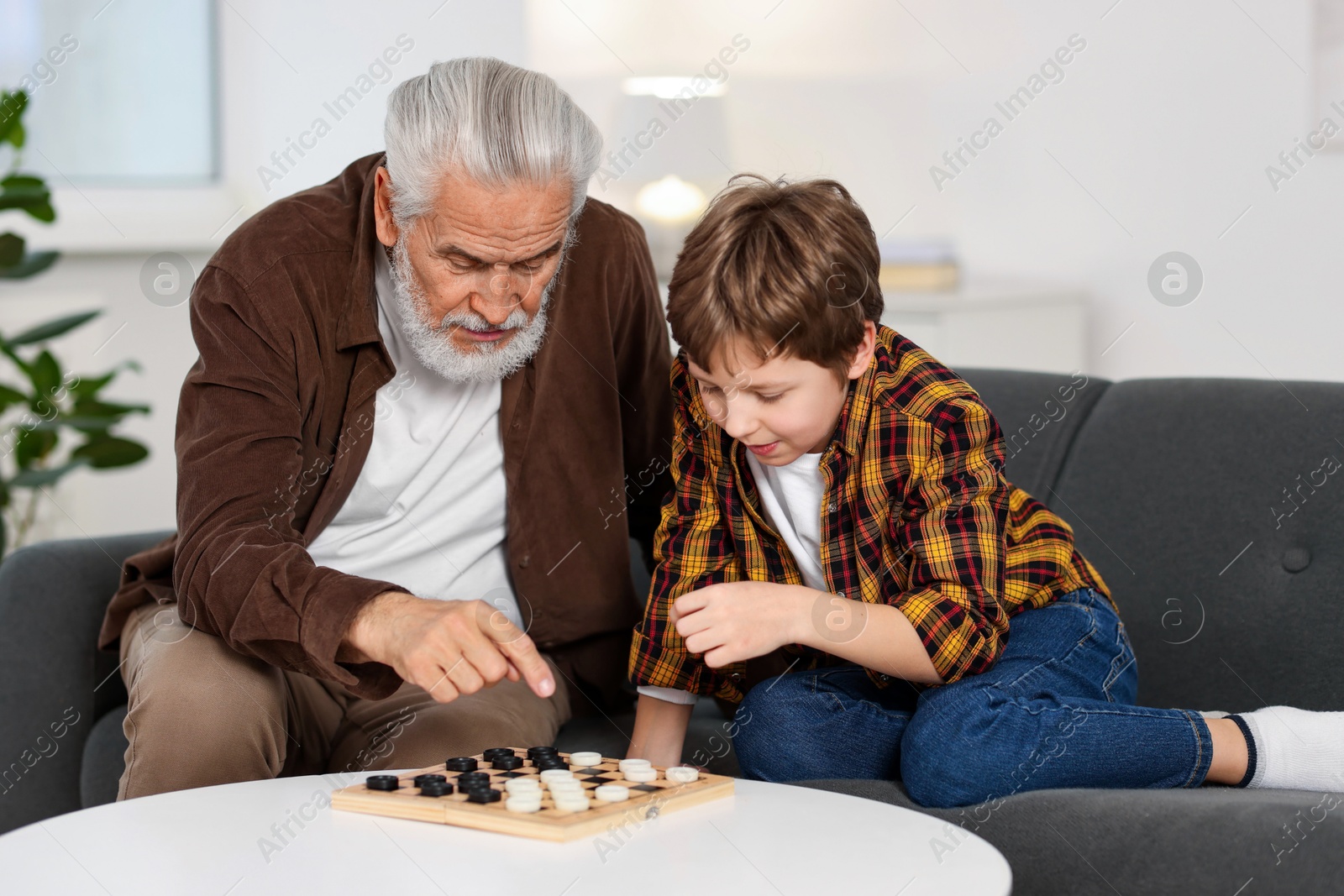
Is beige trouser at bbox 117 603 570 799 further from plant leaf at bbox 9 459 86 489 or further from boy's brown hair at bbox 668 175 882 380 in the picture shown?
plant leaf at bbox 9 459 86 489

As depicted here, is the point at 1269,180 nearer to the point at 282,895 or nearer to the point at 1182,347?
the point at 1182,347

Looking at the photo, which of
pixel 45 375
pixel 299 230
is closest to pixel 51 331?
pixel 45 375

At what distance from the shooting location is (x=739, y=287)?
125 cm

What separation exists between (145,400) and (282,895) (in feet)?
8.65

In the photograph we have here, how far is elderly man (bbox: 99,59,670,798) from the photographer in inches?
50.4

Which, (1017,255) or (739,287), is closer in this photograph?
(739,287)

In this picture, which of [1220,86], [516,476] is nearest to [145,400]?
[516,476]

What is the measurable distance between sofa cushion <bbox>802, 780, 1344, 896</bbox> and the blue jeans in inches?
1.7

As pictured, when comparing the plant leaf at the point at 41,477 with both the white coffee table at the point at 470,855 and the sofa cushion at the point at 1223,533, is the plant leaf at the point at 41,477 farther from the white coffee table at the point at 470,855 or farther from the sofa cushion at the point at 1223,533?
the sofa cushion at the point at 1223,533

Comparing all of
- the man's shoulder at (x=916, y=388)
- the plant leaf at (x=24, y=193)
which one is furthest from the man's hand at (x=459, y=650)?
the plant leaf at (x=24, y=193)

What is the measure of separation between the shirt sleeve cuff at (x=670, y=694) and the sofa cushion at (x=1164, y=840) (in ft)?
1.19

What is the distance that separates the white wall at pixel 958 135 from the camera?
2.52m

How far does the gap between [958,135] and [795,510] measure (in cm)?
169

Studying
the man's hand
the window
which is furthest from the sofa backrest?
the window
